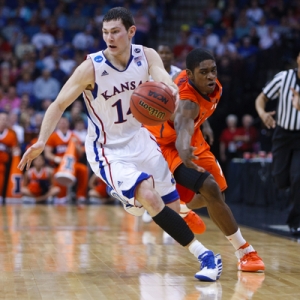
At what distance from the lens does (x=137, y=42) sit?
1555 centimetres

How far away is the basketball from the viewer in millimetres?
3994

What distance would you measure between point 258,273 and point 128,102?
146 cm

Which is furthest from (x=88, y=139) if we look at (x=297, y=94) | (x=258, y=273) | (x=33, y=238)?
(x=297, y=94)

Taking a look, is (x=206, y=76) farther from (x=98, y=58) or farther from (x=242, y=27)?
(x=242, y=27)

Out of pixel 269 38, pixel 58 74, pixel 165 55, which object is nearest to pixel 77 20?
pixel 58 74

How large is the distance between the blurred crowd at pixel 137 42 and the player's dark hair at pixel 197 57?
294 inches

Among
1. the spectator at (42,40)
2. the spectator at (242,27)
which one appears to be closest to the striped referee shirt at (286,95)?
the spectator at (242,27)

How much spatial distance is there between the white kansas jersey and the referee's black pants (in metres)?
2.65

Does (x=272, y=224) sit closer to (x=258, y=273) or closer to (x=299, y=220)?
(x=299, y=220)

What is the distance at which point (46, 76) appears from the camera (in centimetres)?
1376

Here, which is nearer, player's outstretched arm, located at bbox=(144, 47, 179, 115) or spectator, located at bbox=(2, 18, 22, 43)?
player's outstretched arm, located at bbox=(144, 47, 179, 115)

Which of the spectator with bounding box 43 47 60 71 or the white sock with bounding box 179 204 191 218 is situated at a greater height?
the spectator with bounding box 43 47 60 71

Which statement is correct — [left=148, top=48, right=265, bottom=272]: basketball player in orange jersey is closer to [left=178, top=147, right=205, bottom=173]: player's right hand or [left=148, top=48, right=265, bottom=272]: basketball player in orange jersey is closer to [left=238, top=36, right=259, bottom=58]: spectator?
[left=178, top=147, right=205, bottom=173]: player's right hand

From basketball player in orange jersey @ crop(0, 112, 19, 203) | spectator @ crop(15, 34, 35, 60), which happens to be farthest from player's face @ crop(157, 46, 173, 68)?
spectator @ crop(15, 34, 35, 60)
